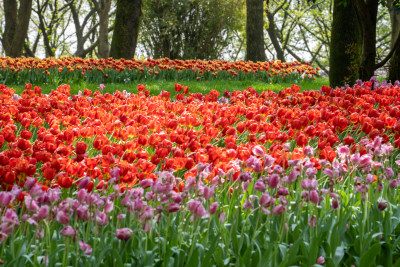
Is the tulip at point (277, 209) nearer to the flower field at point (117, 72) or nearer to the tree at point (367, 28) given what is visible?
the tree at point (367, 28)

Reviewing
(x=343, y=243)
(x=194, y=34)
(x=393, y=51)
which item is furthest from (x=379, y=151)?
(x=194, y=34)

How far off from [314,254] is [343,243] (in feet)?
0.69

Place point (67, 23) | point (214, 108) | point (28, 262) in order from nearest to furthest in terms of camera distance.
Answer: point (28, 262) < point (214, 108) < point (67, 23)

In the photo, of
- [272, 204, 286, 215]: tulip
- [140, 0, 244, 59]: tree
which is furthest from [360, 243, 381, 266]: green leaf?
[140, 0, 244, 59]: tree

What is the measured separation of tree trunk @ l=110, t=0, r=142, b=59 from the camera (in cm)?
1286

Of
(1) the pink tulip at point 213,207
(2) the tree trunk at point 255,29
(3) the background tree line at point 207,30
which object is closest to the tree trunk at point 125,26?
(3) the background tree line at point 207,30

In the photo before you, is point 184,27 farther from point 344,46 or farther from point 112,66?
point 344,46

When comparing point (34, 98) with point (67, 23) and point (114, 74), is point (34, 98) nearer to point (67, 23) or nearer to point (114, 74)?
point (114, 74)

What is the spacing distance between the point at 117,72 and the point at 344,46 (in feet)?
15.4

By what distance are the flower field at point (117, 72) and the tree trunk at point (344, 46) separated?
8.74 feet

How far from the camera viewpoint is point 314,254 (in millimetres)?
2078

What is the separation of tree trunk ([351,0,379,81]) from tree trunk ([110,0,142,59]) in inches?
276

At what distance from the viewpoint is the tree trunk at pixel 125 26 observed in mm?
12859

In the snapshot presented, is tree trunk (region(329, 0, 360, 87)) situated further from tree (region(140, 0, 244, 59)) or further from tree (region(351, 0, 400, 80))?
tree (region(140, 0, 244, 59))
